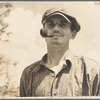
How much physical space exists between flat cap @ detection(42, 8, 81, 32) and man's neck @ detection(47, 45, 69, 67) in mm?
161

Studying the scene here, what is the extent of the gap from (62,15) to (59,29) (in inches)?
3.7

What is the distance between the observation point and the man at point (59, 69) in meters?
1.41

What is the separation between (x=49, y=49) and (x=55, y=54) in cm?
5

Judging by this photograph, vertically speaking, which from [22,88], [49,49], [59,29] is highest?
[59,29]

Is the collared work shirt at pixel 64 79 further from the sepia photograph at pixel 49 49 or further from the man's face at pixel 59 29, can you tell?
the man's face at pixel 59 29

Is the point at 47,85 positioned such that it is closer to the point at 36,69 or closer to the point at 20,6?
the point at 36,69

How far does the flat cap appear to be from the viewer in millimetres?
1445

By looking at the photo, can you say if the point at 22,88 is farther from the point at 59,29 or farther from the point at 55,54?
the point at 59,29

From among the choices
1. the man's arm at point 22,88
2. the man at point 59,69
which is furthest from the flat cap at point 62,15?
the man's arm at point 22,88

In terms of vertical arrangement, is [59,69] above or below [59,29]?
below

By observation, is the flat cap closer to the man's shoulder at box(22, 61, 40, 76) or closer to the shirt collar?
the shirt collar

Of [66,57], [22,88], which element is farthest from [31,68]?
[66,57]

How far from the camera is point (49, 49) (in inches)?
57.6

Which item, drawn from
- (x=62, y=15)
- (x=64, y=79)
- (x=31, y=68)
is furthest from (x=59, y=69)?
(x=62, y=15)
